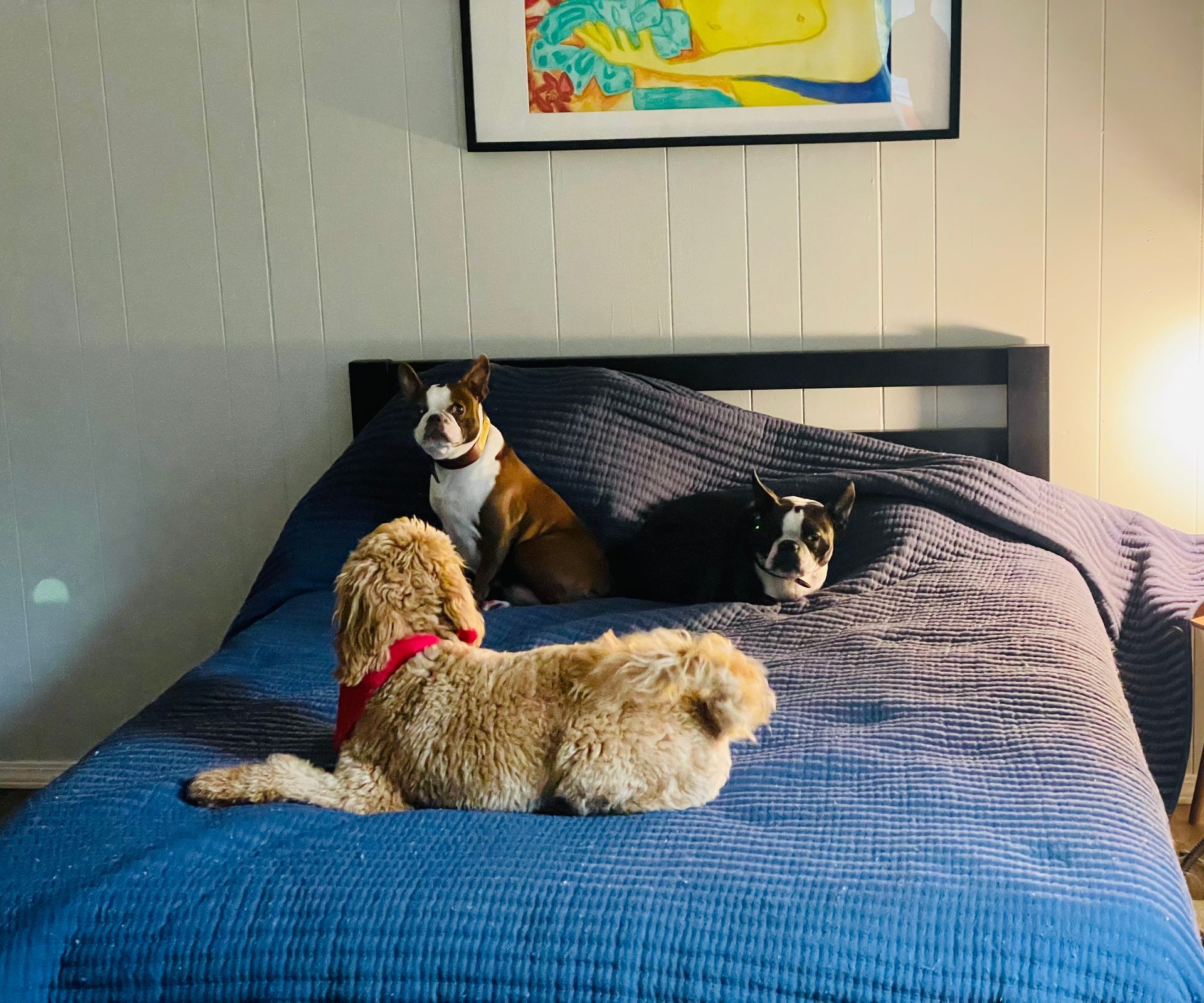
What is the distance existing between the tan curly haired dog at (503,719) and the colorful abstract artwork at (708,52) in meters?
1.44

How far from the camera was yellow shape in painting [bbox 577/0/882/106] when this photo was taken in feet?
7.61

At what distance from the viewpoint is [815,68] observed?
2350mm

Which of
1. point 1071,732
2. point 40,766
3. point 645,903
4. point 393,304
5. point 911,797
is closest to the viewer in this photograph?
point 645,903

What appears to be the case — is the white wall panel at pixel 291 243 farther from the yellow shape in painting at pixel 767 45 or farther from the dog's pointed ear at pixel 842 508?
the dog's pointed ear at pixel 842 508

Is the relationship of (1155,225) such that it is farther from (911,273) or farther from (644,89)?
(644,89)

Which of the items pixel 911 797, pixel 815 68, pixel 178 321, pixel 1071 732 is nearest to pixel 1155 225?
pixel 815 68

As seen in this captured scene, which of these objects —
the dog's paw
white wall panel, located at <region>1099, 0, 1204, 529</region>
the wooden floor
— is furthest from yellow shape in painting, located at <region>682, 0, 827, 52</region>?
the dog's paw

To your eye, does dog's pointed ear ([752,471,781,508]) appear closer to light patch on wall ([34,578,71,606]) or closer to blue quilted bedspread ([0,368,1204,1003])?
blue quilted bedspread ([0,368,1204,1003])

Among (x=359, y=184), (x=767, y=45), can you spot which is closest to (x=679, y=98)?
(x=767, y=45)

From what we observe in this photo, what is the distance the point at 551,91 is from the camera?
7.88ft

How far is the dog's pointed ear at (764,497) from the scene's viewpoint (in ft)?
6.36

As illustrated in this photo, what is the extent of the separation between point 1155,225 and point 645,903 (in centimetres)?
198

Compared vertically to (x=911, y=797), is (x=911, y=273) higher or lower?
higher

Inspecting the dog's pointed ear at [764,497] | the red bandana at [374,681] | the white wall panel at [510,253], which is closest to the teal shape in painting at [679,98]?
the white wall panel at [510,253]
